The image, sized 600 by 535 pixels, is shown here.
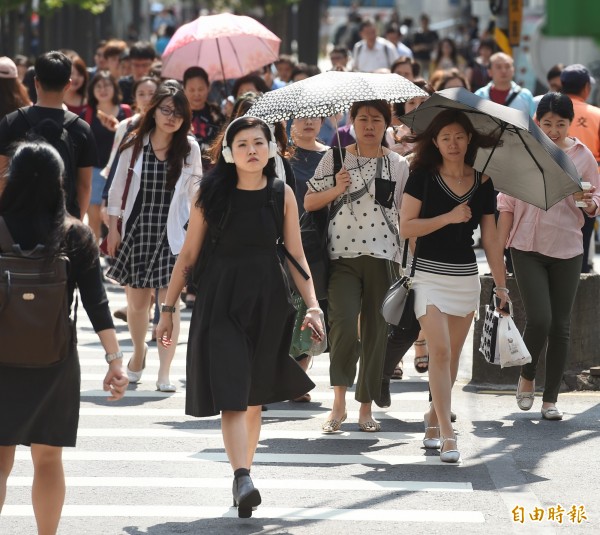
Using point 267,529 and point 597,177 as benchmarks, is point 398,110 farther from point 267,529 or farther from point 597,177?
point 267,529

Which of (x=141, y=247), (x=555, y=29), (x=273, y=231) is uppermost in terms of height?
(x=555, y=29)

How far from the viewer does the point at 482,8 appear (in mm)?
38125

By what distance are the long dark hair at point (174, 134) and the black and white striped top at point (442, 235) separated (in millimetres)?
2360

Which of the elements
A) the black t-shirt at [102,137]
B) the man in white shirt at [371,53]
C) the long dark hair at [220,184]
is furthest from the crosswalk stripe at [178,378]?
the man in white shirt at [371,53]

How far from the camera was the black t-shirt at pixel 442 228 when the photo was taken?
7793 mm

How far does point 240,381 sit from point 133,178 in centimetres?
358

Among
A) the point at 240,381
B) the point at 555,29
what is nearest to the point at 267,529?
the point at 240,381

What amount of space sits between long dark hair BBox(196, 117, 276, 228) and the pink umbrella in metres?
7.94

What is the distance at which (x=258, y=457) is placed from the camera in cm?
796

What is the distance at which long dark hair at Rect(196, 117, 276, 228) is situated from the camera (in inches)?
263

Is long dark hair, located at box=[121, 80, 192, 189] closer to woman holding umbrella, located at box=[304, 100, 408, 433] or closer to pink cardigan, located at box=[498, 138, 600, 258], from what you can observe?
woman holding umbrella, located at box=[304, 100, 408, 433]

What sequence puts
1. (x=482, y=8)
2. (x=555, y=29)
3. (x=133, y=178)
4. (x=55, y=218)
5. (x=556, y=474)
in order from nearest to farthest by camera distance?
(x=55, y=218), (x=555, y=29), (x=556, y=474), (x=133, y=178), (x=482, y=8)

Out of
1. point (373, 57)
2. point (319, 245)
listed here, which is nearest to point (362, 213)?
point (319, 245)

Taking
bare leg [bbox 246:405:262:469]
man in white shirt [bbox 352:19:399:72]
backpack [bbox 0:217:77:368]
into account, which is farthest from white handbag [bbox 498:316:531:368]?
man in white shirt [bbox 352:19:399:72]
